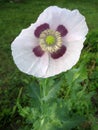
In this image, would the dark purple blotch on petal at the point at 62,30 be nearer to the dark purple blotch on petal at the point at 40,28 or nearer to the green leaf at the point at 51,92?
the dark purple blotch on petal at the point at 40,28

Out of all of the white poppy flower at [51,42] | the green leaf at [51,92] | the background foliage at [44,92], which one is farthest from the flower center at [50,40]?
the green leaf at [51,92]

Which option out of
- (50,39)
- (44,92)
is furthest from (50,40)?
(44,92)

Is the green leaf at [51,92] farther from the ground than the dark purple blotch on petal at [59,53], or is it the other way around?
the dark purple blotch on petal at [59,53]

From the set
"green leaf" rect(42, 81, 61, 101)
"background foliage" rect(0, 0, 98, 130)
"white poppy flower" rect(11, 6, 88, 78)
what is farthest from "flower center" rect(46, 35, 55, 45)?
"green leaf" rect(42, 81, 61, 101)

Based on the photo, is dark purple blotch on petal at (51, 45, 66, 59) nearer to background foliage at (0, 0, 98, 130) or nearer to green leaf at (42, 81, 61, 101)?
background foliage at (0, 0, 98, 130)

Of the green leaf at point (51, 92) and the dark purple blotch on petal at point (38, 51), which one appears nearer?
the dark purple blotch on petal at point (38, 51)

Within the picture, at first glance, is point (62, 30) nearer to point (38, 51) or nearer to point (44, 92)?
point (38, 51)

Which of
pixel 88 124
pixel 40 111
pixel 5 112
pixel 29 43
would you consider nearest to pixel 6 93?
pixel 5 112
